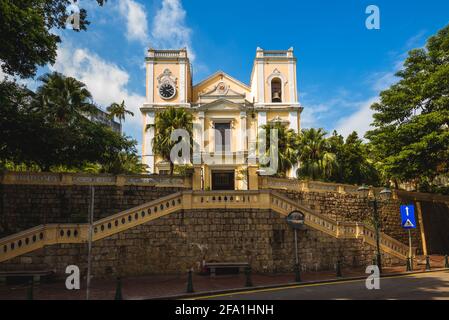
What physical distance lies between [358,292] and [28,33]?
17405 mm

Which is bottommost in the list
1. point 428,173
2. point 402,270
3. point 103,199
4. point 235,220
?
point 402,270

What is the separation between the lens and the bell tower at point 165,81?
36812 mm

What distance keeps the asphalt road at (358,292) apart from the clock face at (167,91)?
29204 mm

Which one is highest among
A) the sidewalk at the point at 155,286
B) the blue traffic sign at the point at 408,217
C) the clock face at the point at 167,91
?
the clock face at the point at 167,91

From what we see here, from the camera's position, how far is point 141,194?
21.2 meters

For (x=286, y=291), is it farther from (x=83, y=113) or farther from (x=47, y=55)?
(x=83, y=113)

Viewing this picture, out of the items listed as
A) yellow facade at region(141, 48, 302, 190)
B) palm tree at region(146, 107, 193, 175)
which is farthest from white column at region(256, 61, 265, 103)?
palm tree at region(146, 107, 193, 175)

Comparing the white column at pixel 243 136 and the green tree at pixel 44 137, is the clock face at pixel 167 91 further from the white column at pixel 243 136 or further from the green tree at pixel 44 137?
the green tree at pixel 44 137

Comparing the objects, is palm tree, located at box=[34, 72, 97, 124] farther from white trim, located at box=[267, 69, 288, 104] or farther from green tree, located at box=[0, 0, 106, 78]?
white trim, located at box=[267, 69, 288, 104]

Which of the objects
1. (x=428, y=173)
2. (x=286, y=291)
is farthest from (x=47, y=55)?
(x=428, y=173)

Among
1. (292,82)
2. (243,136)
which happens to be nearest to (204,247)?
(243,136)

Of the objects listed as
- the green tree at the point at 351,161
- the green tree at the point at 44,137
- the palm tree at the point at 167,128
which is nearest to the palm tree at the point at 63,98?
the green tree at the point at 44,137

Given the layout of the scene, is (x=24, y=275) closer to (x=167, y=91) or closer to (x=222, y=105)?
(x=222, y=105)
